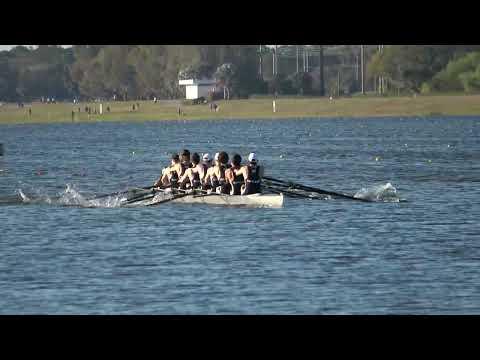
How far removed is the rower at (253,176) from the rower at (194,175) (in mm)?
2018

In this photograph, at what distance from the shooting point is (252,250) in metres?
27.8

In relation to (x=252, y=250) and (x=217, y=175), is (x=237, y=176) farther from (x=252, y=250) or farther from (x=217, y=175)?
(x=252, y=250)

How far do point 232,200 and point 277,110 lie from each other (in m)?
108

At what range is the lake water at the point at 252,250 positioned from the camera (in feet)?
Answer: 69.4

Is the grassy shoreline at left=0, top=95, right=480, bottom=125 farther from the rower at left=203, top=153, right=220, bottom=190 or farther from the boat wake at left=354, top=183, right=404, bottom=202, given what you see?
the rower at left=203, top=153, right=220, bottom=190

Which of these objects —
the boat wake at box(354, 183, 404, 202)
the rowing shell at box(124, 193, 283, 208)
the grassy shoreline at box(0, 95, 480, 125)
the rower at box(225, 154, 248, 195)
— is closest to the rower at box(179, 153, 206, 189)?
the rowing shell at box(124, 193, 283, 208)

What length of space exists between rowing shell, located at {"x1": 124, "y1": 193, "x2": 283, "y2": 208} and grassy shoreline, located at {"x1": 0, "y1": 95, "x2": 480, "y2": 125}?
95.9 metres

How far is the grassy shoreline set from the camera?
5187 inches
